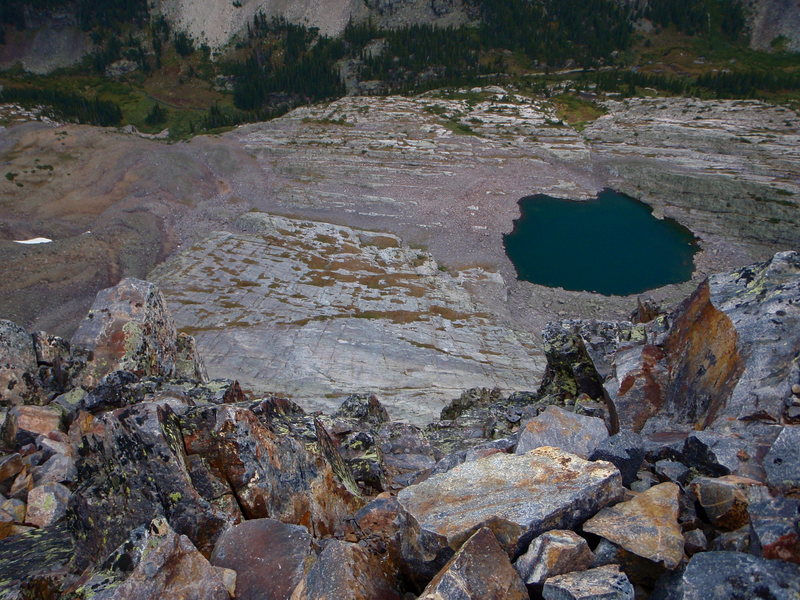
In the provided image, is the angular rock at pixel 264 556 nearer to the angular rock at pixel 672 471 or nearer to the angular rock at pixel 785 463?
the angular rock at pixel 672 471

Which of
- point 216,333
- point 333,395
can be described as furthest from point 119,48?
point 333,395

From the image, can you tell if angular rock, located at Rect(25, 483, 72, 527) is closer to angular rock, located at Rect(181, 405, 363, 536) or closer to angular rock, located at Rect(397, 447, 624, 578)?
angular rock, located at Rect(181, 405, 363, 536)

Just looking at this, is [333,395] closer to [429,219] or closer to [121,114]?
[429,219]

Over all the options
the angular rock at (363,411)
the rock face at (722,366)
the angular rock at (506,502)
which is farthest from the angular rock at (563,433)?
the angular rock at (363,411)

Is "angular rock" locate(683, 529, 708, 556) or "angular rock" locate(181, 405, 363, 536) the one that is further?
"angular rock" locate(181, 405, 363, 536)

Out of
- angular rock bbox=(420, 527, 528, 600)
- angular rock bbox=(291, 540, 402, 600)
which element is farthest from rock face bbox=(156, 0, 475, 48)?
angular rock bbox=(420, 527, 528, 600)

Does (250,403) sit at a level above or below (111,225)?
above
